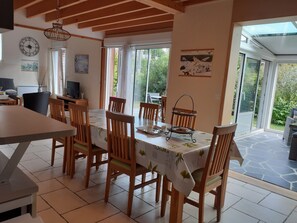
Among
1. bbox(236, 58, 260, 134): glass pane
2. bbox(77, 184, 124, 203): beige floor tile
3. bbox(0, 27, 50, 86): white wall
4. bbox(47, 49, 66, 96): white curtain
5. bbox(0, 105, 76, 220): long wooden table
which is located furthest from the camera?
bbox(47, 49, 66, 96): white curtain

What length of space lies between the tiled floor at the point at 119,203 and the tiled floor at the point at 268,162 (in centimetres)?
51

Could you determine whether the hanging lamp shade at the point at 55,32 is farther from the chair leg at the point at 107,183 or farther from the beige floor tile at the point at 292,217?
the beige floor tile at the point at 292,217

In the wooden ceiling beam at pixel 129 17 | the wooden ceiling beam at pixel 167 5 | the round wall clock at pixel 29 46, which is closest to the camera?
the wooden ceiling beam at pixel 167 5

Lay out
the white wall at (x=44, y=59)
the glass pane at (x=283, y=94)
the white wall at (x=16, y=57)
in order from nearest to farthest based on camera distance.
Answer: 1. the glass pane at (x=283, y=94)
2. the white wall at (x=44, y=59)
3. the white wall at (x=16, y=57)

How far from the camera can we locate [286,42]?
17.4 feet

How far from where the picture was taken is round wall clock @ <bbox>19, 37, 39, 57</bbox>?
24.0ft

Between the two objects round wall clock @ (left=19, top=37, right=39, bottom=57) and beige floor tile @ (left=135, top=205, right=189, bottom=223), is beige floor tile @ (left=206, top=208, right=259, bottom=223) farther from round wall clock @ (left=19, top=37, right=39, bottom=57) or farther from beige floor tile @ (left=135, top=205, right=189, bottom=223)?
round wall clock @ (left=19, top=37, right=39, bottom=57)

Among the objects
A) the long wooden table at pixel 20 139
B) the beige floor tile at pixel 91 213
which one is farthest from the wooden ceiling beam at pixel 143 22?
the long wooden table at pixel 20 139

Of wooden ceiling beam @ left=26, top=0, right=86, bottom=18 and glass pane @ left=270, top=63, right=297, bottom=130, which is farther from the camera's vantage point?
glass pane @ left=270, top=63, right=297, bottom=130

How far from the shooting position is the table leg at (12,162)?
1176 mm

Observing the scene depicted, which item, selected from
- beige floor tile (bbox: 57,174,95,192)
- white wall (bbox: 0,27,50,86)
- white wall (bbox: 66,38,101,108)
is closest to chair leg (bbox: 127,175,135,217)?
beige floor tile (bbox: 57,174,95,192)

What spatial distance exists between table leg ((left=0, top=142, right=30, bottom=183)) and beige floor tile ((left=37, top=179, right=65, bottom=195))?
1506mm

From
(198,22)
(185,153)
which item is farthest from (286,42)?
→ (185,153)

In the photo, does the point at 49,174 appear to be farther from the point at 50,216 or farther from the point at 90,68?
the point at 90,68
